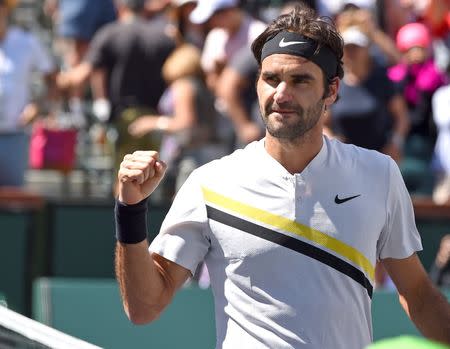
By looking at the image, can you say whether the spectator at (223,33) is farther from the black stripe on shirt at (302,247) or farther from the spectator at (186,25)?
the black stripe on shirt at (302,247)

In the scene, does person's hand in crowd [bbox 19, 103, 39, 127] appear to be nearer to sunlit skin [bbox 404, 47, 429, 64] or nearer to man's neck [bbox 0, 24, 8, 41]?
man's neck [bbox 0, 24, 8, 41]

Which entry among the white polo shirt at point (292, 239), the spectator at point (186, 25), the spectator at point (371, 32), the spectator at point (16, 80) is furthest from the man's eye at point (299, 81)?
the spectator at point (186, 25)

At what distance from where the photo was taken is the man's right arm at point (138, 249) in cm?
396

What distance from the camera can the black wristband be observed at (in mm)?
4047

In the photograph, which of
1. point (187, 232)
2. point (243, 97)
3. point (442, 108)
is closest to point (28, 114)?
point (243, 97)

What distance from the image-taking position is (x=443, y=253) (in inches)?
364

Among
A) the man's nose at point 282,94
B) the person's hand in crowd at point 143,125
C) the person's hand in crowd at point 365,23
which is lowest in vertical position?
the person's hand in crowd at point 143,125

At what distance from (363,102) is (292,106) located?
5134 millimetres

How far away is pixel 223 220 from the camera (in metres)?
4.18

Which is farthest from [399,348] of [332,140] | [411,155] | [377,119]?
[411,155]

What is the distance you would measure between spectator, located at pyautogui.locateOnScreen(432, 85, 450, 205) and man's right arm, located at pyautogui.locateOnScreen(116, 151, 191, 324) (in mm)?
5796

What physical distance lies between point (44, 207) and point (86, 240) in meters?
0.41

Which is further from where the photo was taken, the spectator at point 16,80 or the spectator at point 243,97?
the spectator at point 16,80

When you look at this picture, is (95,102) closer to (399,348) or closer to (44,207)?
(44,207)
